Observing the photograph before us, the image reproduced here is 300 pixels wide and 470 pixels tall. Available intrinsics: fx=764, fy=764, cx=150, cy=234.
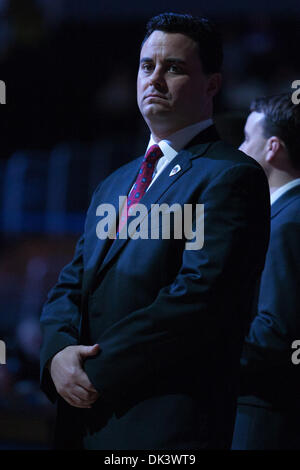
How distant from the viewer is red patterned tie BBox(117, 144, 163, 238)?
2180mm

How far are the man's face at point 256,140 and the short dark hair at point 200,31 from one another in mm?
489

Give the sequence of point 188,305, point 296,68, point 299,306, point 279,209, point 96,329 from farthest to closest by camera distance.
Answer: point 296,68, point 279,209, point 299,306, point 96,329, point 188,305

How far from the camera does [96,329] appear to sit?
2.12 m

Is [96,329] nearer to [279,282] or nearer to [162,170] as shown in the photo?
[162,170]

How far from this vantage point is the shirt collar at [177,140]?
7.23 ft

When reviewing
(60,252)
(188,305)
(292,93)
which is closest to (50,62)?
(60,252)

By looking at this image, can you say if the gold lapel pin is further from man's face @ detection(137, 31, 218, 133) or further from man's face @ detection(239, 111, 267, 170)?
man's face @ detection(239, 111, 267, 170)

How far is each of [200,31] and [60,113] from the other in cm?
804

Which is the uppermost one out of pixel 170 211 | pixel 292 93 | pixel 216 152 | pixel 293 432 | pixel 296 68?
pixel 296 68

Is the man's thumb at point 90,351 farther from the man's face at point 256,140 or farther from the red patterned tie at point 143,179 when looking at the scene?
the man's face at point 256,140

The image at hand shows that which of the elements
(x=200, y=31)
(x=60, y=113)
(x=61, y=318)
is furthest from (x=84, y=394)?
(x=60, y=113)

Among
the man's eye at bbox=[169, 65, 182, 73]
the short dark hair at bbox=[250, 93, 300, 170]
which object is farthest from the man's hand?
the short dark hair at bbox=[250, 93, 300, 170]

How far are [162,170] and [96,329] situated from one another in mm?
486

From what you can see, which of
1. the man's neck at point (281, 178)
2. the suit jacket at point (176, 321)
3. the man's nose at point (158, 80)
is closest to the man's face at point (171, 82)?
the man's nose at point (158, 80)
